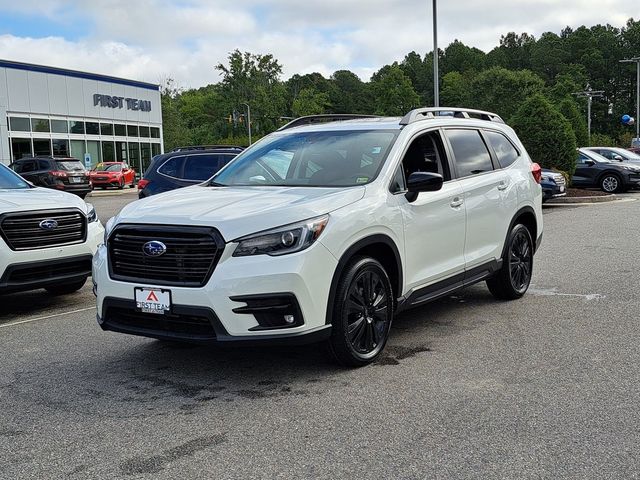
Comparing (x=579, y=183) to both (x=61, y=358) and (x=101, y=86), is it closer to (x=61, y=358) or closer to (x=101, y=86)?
(x=61, y=358)

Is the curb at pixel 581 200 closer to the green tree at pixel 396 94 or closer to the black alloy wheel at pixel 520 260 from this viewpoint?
the black alloy wheel at pixel 520 260

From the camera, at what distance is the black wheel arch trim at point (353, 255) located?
15.3 feet

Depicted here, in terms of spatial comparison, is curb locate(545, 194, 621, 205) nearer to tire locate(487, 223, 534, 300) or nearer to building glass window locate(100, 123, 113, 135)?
tire locate(487, 223, 534, 300)

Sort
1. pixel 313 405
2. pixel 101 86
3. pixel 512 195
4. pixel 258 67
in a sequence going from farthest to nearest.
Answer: pixel 258 67 < pixel 101 86 < pixel 512 195 < pixel 313 405

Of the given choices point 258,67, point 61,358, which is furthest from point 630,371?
point 258,67

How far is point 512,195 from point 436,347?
2.16m

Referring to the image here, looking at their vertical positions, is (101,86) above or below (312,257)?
above

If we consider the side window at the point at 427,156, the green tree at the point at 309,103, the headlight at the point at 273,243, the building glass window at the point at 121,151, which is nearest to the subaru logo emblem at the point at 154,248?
the headlight at the point at 273,243

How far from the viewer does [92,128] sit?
44.6 metres

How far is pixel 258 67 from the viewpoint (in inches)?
3878

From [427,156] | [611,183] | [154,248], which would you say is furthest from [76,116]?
[154,248]

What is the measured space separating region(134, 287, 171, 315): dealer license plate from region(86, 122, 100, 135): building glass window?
1666 inches

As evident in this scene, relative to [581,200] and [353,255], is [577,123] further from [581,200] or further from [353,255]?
[353,255]

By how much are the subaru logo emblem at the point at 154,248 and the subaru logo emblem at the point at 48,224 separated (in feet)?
9.73
